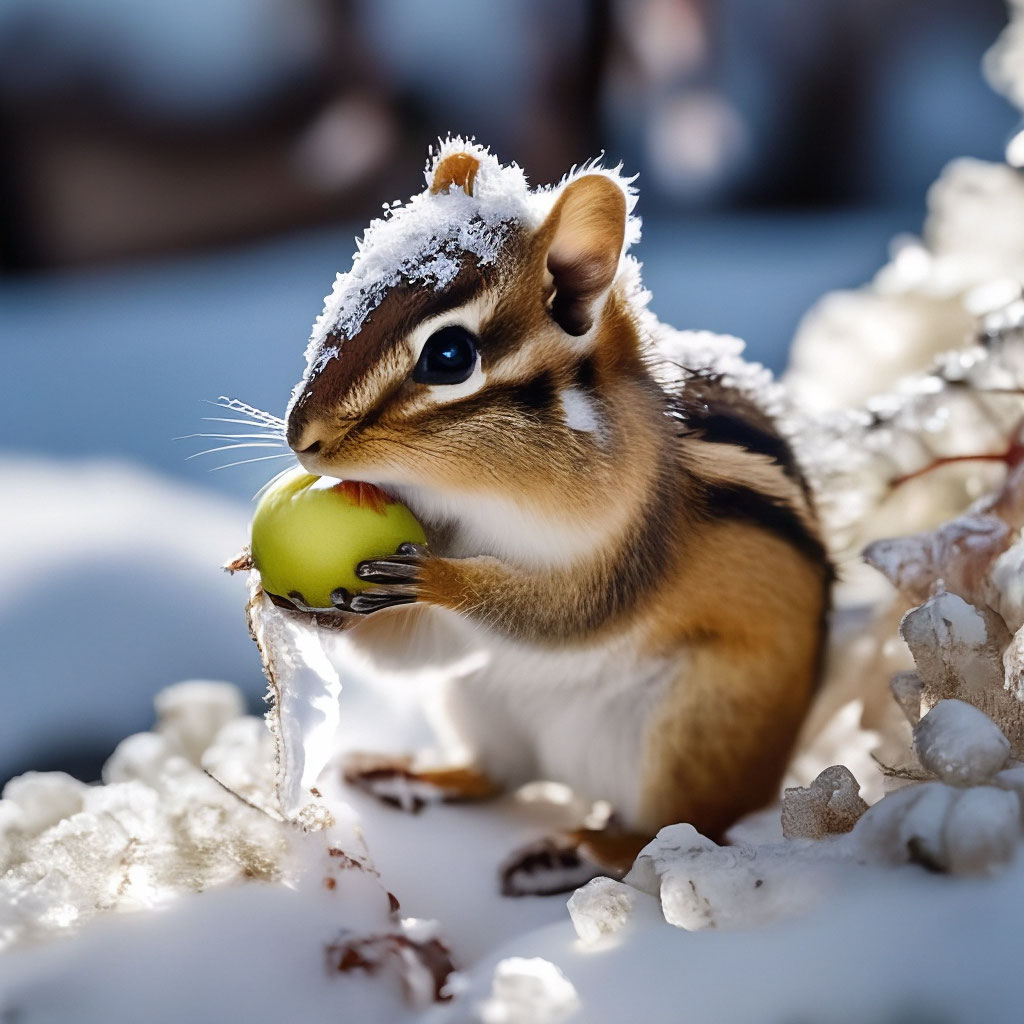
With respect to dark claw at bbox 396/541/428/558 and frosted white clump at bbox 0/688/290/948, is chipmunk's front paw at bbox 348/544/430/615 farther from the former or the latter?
frosted white clump at bbox 0/688/290/948

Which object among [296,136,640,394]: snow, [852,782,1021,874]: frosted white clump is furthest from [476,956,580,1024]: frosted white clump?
[296,136,640,394]: snow

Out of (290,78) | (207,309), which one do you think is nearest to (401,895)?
(207,309)

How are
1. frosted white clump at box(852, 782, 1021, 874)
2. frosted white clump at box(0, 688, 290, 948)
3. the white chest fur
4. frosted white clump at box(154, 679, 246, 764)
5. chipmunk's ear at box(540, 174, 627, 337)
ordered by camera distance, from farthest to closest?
frosted white clump at box(154, 679, 246, 764)
the white chest fur
chipmunk's ear at box(540, 174, 627, 337)
frosted white clump at box(0, 688, 290, 948)
frosted white clump at box(852, 782, 1021, 874)

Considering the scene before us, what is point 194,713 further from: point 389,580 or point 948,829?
point 948,829

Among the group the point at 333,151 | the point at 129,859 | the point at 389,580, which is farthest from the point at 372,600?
the point at 333,151

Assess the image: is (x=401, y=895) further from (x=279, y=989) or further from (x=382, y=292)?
(x=382, y=292)

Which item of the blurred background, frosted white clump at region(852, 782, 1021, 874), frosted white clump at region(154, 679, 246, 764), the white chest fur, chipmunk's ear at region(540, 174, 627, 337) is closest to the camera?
frosted white clump at region(852, 782, 1021, 874)
